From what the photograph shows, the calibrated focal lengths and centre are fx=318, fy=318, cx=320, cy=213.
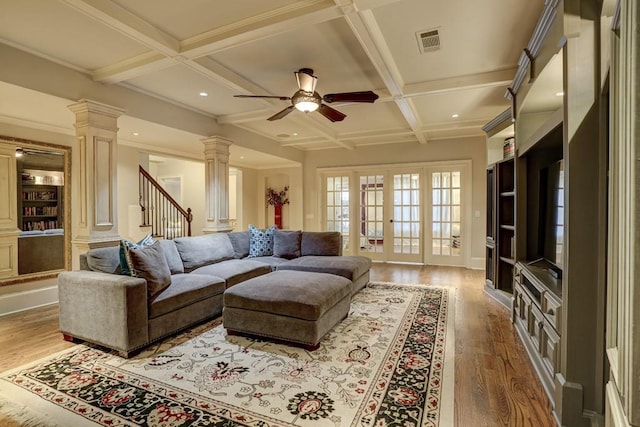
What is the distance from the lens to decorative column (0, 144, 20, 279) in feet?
12.8

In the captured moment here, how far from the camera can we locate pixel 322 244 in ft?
16.1

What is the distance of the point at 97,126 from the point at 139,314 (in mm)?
2140

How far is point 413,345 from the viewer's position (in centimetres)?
269

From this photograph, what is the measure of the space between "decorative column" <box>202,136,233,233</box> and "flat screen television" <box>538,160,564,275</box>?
164 inches

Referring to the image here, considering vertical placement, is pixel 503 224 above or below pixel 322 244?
above

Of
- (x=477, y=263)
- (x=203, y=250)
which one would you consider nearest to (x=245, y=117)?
(x=203, y=250)

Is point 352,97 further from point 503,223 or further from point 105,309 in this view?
point 105,309

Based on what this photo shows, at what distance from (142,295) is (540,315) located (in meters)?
3.02

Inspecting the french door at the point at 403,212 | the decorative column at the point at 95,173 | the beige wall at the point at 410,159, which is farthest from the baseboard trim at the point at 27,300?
the french door at the point at 403,212

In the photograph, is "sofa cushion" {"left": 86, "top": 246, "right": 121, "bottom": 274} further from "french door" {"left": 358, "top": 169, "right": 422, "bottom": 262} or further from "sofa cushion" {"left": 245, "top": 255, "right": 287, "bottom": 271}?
"french door" {"left": 358, "top": 169, "right": 422, "bottom": 262}

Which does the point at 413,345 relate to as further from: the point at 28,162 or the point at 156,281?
the point at 28,162

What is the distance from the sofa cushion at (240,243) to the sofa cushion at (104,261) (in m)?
1.89

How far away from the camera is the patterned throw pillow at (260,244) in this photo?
16.1 ft

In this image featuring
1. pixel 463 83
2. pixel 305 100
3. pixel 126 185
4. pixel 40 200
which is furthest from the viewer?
pixel 126 185
